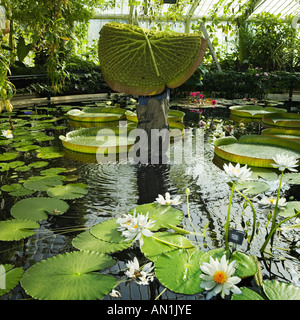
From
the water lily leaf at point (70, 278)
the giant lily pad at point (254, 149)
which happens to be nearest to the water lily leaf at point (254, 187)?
the giant lily pad at point (254, 149)

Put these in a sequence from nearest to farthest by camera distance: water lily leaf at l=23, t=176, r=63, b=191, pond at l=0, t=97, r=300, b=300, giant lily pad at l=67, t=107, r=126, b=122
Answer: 1. pond at l=0, t=97, r=300, b=300
2. water lily leaf at l=23, t=176, r=63, b=191
3. giant lily pad at l=67, t=107, r=126, b=122

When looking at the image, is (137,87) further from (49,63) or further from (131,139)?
(49,63)

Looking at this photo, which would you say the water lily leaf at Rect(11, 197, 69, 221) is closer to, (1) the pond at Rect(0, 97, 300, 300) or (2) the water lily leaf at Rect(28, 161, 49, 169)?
(1) the pond at Rect(0, 97, 300, 300)

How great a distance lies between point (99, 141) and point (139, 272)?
2.10m

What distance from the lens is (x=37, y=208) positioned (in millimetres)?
1823

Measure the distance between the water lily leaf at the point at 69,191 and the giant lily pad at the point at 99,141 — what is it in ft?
2.52

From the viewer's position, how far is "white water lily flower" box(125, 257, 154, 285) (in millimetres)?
1227

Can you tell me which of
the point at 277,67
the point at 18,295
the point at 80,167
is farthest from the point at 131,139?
the point at 277,67

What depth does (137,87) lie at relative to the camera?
296cm

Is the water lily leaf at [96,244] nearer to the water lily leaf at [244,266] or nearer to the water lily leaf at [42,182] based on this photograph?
the water lily leaf at [244,266]

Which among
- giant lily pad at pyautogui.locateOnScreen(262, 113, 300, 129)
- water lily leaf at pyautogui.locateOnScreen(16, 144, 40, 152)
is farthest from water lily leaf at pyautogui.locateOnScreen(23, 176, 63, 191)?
giant lily pad at pyautogui.locateOnScreen(262, 113, 300, 129)

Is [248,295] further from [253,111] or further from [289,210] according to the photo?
[253,111]

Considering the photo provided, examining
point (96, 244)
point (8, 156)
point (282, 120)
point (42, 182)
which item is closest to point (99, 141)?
point (8, 156)

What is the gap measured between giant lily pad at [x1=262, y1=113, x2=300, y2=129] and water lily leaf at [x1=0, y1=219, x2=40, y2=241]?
11.9 feet
